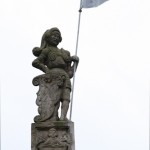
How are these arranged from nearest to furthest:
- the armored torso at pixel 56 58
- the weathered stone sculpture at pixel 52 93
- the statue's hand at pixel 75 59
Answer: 1. the weathered stone sculpture at pixel 52 93
2. the armored torso at pixel 56 58
3. the statue's hand at pixel 75 59

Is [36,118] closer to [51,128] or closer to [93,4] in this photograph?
[51,128]

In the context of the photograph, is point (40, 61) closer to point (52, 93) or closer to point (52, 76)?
point (52, 76)

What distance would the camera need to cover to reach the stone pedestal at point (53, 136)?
49.2 ft

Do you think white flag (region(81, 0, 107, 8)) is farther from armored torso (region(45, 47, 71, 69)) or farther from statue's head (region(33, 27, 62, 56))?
armored torso (region(45, 47, 71, 69))

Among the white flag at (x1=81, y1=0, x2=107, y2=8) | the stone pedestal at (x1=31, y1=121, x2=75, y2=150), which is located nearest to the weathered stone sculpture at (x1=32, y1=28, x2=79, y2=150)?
the stone pedestal at (x1=31, y1=121, x2=75, y2=150)

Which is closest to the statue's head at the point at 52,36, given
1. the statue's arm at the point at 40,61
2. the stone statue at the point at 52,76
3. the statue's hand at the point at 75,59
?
the stone statue at the point at 52,76

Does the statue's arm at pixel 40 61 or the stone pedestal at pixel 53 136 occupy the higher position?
the statue's arm at pixel 40 61

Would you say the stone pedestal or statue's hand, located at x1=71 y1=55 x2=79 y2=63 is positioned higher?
statue's hand, located at x1=71 y1=55 x2=79 y2=63

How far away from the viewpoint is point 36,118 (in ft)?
50.8

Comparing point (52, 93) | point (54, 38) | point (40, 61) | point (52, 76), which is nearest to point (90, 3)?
point (54, 38)

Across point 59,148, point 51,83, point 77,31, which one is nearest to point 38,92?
point 51,83

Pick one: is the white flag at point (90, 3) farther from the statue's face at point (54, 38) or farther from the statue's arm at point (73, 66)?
the statue's arm at point (73, 66)

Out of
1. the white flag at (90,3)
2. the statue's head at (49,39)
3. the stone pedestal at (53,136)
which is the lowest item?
the stone pedestal at (53,136)

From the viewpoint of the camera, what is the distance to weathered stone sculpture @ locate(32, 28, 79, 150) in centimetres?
1512
